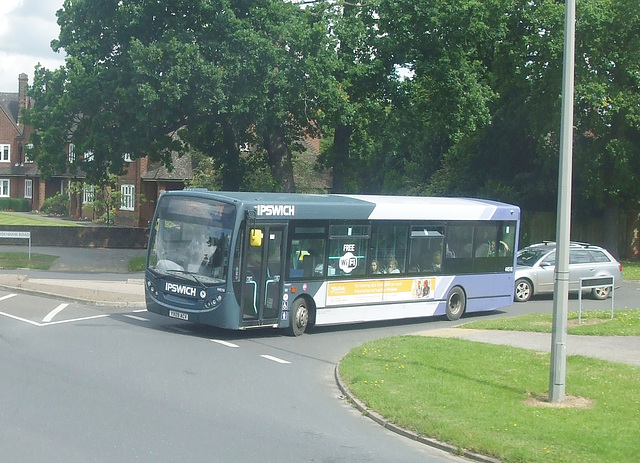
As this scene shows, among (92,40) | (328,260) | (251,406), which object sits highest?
(92,40)

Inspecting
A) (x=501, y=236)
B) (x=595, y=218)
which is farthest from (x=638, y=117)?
(x=501, y=236)

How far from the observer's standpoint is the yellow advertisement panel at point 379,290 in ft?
58.3

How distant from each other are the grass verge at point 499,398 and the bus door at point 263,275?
227 centimetres

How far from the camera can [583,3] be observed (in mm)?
33281

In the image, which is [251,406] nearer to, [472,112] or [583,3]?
[472,112]

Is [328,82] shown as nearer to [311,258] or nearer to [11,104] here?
[311,258]

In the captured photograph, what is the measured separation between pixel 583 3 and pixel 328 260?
69.3ft

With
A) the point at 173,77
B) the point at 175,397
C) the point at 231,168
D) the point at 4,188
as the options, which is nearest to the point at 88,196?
the point at 4,188

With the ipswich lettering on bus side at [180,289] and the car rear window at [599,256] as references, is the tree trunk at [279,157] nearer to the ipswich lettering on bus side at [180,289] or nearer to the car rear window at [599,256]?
the car rear window at [599,256]

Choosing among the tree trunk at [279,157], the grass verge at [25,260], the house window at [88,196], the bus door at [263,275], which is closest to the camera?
the bus door at [263,275]

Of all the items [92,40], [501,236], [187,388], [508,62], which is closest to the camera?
[187,388]

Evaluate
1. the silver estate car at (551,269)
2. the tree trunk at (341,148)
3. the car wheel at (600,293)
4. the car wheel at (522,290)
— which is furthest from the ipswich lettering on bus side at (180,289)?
the tree trunk at (341,148)

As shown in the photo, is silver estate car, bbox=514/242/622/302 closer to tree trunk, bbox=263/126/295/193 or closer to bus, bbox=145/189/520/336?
bus, bbox=145/189/520/336

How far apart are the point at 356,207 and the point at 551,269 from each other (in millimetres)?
9628
